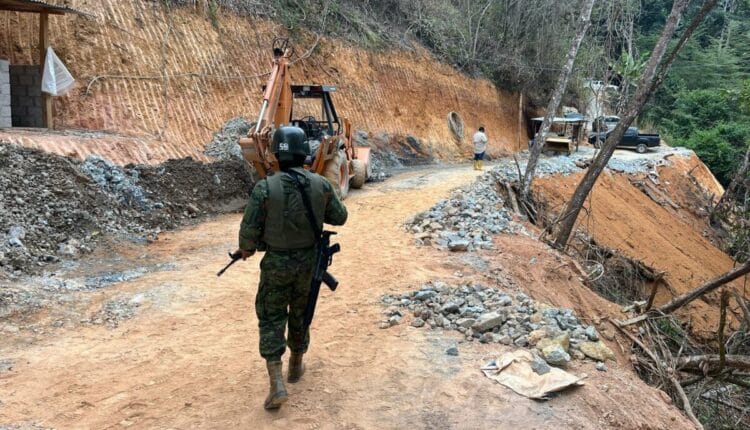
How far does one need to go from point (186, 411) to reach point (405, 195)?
8.68 metres

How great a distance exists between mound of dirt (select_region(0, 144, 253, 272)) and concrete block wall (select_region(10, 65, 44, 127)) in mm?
2719

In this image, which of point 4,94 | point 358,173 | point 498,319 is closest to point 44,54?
point 4,94

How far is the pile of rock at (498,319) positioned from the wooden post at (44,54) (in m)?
8.42

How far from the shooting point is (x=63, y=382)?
4.34 m

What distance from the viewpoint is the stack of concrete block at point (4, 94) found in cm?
981

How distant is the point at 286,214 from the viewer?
379 cm

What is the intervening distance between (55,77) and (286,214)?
924 centimetres

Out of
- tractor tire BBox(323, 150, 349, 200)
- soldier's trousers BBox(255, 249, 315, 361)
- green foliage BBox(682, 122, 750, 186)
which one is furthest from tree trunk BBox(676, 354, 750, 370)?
green foliage BBox(682, 122, 750, 186)

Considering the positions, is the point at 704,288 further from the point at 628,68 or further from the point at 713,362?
the point at 628,68

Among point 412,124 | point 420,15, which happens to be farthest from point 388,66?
point 420,15

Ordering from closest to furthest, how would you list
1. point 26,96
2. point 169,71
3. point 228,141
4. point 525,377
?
point 525,377 < point 26,96 < point 228,141 < point 169,71

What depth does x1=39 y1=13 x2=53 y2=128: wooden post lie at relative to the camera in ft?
33.4

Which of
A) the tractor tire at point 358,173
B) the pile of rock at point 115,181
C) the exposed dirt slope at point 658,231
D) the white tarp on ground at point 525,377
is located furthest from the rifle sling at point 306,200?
the exposed dirt slope at point 658,231

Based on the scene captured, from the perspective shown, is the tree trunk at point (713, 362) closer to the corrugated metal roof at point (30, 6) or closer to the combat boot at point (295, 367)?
the combat boot at point (295, 367)
